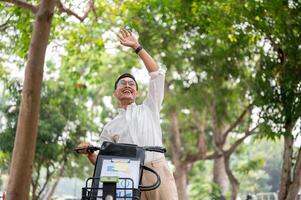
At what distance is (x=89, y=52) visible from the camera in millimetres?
11180

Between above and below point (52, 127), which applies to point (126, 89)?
below

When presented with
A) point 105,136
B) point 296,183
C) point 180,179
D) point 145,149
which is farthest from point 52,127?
point 145,149

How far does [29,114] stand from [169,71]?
7443mm

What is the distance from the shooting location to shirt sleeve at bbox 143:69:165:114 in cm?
298

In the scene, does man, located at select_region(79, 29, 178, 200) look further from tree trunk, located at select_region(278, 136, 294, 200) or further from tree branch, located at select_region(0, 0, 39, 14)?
tree trunk, located at select_region(278, 136, 294, 200)

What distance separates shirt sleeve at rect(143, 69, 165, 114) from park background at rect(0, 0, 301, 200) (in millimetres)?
1657

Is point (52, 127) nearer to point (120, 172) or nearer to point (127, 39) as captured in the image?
point (127, 39)

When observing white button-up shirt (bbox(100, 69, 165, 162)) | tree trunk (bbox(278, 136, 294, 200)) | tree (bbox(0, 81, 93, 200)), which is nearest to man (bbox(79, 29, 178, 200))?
white button-up shirt (bbox(100, 69, 165, 162))

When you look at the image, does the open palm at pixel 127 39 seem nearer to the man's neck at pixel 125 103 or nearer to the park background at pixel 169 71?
the man's neck at pixel 125 103

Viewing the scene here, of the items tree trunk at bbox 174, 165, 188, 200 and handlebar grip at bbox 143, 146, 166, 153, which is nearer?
handlebar grip at bbox 143, 146, 166, 153

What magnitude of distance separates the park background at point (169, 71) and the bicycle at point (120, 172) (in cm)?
198

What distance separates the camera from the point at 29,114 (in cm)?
600

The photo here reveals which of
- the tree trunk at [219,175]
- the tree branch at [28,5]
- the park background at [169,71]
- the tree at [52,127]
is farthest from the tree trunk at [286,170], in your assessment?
the tree trunk at [219,175]

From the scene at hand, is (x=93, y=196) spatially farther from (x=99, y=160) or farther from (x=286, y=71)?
(x=286, y=71)
